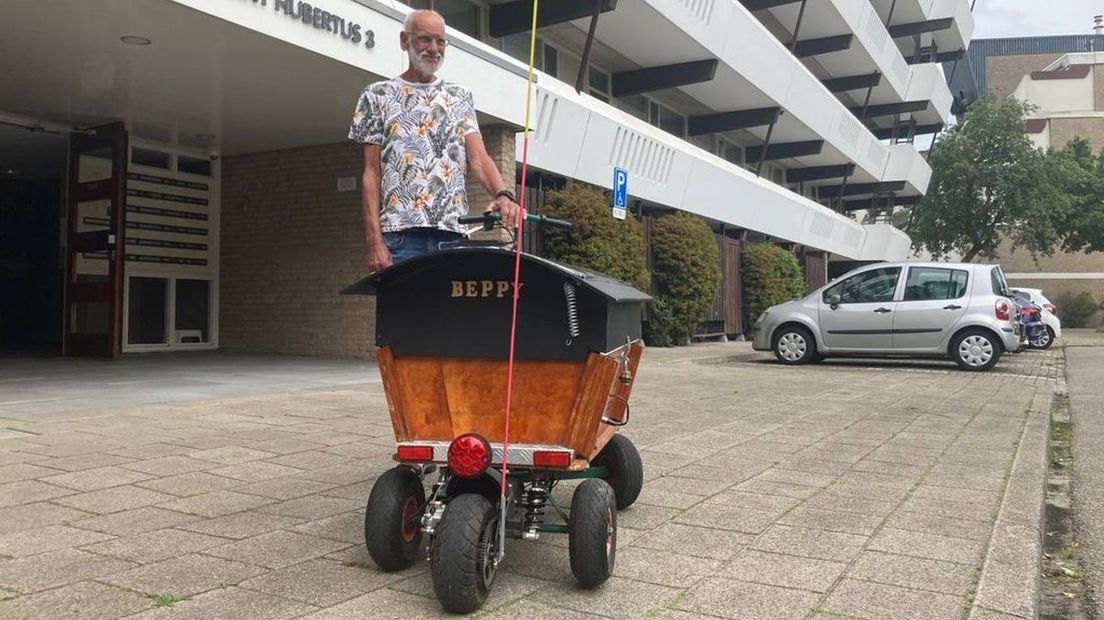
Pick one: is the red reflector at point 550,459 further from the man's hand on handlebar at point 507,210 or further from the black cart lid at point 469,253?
the man's hand on handlebar at point 507,210

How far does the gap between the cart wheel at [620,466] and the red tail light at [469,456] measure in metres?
1.27

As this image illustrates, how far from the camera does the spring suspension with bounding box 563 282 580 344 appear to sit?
10.0 feet

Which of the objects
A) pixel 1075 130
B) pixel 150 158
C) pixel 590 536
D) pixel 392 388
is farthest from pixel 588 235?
pixel 1075 130

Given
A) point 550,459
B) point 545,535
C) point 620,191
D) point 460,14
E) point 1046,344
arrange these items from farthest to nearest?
point 1046,344 → point 460,14 → point 620,191 → point 545,535 → point 550,459

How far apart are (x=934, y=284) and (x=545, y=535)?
11118 millimetres

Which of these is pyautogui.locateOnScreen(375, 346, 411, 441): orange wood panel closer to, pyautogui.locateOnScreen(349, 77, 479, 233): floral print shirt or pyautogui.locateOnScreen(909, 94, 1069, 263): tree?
pyautogui.locateOnScreen(349, 77, 479, 233): floral print shirt

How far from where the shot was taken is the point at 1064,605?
3.19 metres

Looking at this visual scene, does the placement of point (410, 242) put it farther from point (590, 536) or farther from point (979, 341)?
point (979, 341)

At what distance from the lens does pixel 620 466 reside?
4.06 metres

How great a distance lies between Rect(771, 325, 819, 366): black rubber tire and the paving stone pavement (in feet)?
20.6

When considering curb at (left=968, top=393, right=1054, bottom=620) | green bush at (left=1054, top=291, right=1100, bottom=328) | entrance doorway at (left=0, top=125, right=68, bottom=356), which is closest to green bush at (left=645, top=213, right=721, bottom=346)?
entrance doorway at (left=0, top=125, right=68, bottom=356)

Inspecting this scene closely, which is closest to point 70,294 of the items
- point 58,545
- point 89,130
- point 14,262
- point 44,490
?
point 89,130

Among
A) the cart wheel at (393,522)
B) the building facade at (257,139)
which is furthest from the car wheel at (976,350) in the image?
the cart wheel at (393,522)

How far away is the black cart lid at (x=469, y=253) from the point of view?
298cm
